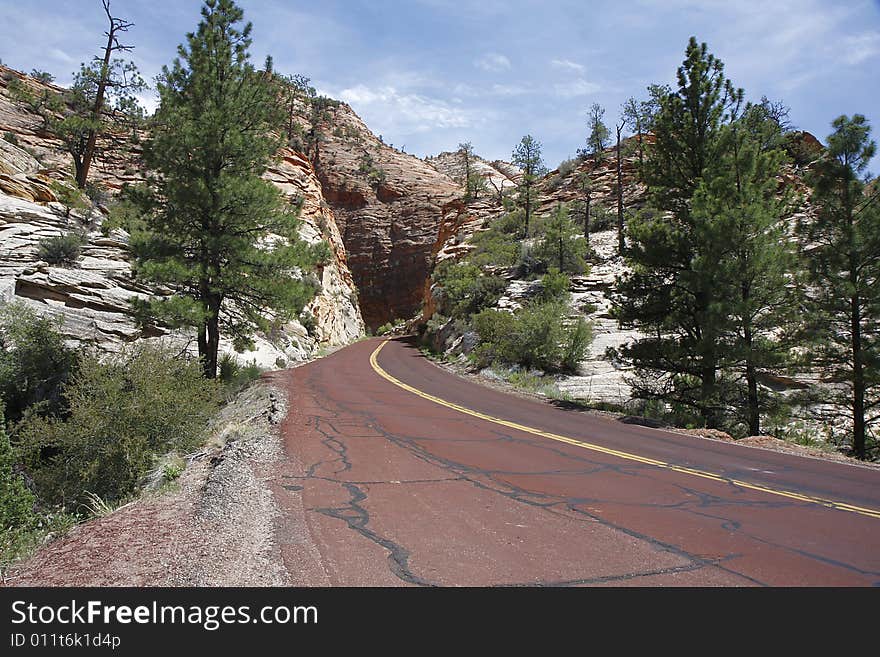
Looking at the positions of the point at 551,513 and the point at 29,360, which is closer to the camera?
the point at 551,513

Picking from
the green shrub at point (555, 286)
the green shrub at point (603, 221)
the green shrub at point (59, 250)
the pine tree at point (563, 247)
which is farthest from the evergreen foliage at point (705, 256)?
the green shrub at point (603, 221)

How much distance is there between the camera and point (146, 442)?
9.36 metres

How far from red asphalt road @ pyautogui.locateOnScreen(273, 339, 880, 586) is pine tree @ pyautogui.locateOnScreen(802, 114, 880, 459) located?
664cm

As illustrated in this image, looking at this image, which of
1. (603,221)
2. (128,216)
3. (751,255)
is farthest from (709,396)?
(603,221)

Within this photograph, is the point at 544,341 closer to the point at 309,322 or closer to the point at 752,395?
the point at 752,395

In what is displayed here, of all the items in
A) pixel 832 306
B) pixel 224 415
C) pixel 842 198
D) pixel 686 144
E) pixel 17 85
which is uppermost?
pixel 17 85

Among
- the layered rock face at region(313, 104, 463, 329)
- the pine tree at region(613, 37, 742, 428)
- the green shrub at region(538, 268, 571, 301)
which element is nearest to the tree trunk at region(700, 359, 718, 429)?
the pine tree at region(613, 37, 742, 428)

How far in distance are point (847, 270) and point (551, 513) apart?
14.4m

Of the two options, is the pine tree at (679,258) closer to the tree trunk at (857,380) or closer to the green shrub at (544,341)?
the tree trunk at (857,380)

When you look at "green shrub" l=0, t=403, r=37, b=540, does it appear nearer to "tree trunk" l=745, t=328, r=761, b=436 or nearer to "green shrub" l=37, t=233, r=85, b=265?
"green shrub" l=37, t=233, r=85, b=265

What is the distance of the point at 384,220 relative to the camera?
6800cm
